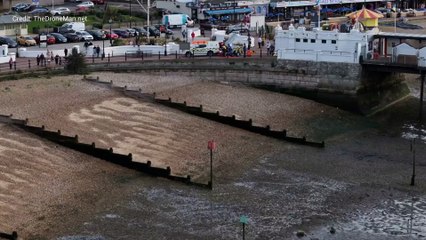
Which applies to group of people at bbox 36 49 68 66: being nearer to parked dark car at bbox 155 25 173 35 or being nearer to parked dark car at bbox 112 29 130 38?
parked dark car at bbox 112 29 130 38

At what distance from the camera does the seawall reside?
54.3m

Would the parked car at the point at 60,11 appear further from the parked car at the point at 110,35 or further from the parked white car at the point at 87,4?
the parked car at the point at 110,35

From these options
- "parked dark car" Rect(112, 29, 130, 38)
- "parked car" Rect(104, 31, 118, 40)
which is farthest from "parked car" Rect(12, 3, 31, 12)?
"parked car" Rect(104, 31, 118, 40)

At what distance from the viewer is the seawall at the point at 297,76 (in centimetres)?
5431

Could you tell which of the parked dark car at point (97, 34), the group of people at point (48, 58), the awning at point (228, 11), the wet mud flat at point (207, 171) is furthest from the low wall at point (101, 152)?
the awning at point (228, 11)

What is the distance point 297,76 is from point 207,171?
20580mm

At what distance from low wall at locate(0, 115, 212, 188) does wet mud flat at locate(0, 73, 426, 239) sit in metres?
0.47

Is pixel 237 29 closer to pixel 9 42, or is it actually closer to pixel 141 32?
pixel 141 32

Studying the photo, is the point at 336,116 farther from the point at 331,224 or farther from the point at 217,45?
the point at 331,224

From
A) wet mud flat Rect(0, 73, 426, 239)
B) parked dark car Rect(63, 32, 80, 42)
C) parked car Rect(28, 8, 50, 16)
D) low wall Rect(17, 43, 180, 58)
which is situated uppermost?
parked car Rect(28, 8, 50, 16)

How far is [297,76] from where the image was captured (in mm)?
56125

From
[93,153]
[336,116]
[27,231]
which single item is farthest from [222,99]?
[27,231]

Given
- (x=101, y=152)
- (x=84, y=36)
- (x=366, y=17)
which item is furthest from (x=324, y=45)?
(x=84, y=36)

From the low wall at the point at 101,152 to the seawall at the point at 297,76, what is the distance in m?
16.3
